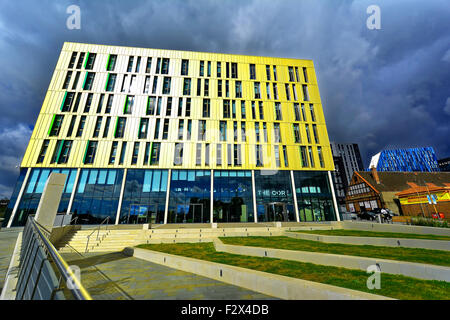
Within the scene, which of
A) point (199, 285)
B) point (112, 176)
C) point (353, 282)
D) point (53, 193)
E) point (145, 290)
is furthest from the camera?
point (112, 176)

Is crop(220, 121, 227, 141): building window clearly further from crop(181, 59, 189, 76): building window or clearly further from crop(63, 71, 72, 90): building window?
crop(63, 71, 72, 90): building window

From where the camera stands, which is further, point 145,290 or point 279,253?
point 279,253

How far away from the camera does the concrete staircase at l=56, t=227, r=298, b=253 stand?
44.9ft

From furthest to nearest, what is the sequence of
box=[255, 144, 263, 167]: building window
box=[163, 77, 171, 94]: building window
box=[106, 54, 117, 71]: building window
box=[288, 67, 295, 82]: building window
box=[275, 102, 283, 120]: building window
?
box=[288, 67, 295, 82]: building window < box=[275, 102, 283, 120]: building window < box=[163, 77, 171, 94]: building window < box=[106, 54, 117, 71]: building window < box=[255, 144, 263, 167]: building window

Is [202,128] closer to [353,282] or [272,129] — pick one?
[272,129]

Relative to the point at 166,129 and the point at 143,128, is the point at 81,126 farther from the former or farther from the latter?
the point at 166,129

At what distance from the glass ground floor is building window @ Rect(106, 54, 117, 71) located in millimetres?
17698

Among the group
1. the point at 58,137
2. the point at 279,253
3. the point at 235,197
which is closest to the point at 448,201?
the point at 235,197

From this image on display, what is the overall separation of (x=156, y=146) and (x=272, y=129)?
19168 mm

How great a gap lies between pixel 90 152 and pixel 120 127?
18.0 ft

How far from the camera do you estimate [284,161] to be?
1158 inches

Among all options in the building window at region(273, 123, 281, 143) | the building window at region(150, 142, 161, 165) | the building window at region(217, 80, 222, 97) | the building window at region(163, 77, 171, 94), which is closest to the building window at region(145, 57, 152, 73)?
the building window at region(163, 77, 171, 94)

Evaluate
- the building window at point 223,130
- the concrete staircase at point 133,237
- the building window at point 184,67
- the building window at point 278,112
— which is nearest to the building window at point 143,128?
the building window at point 184,67

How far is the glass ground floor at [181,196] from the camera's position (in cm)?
2373
